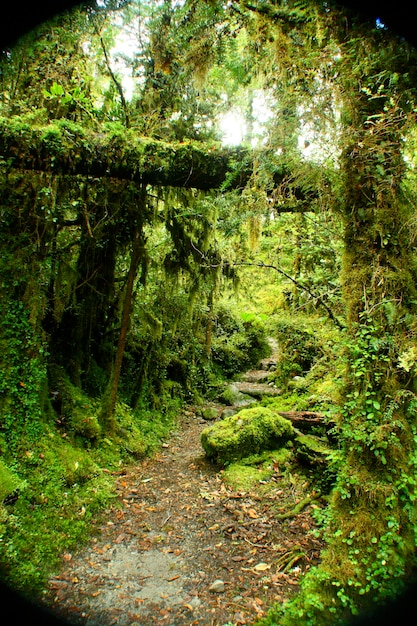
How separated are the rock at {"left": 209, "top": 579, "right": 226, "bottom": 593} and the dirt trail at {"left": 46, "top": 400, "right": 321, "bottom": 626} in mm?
12

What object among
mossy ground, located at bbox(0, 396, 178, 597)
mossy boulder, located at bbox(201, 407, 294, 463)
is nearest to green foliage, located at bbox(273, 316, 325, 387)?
Answer: mossy boulder, located at bbox(201, 407, 294, 463)

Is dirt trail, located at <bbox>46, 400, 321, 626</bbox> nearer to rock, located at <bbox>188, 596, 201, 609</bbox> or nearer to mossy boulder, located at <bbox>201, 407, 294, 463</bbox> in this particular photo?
rock, located at <bbox>188, 596, 201, 609</bbox>

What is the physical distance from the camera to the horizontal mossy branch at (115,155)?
18.2 ft

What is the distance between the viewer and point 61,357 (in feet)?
25.8

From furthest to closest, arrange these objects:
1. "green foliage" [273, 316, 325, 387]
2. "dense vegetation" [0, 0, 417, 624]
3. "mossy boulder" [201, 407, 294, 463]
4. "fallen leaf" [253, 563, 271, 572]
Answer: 1. "green foliage" [273, 316, 325, 387]
2. "mossy boulder" [201, 407, 294, 463]
3. "fallen leaf" [253, 563, 271, 572]
4. "dense vegetation" [0, 0, 417, 624]

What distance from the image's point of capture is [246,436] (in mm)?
A: 7273

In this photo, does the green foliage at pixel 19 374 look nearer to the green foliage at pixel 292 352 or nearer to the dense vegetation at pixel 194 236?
the dense vegetation at pixel 194 236

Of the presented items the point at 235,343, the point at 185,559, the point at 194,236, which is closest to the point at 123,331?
the point at 194,236

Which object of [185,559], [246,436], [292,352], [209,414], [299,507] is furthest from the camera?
[292,352]

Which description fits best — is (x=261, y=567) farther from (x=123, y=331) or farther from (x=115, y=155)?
(x=115, y=155)

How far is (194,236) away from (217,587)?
666 cm

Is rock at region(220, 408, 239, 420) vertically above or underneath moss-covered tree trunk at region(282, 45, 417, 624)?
underneath

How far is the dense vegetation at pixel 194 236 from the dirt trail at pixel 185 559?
1.41 ft

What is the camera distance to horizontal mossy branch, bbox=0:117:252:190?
5547 millimetres
